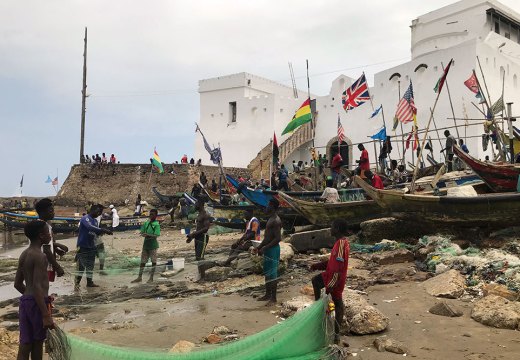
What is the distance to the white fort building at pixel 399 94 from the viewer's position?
21.1m

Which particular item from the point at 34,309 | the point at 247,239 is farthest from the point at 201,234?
the point at 34,309

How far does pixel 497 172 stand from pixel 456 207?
2.05m

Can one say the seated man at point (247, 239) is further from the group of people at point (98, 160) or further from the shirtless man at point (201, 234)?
the group of people at point (98, 160)

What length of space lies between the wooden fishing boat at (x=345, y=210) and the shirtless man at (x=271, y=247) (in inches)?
191

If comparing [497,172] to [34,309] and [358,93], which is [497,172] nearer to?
[358,93]

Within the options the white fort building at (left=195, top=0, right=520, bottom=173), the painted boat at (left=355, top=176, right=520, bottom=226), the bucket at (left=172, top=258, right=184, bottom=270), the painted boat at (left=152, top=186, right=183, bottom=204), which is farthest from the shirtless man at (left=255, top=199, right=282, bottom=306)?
the painted boat at (left=152, top=186, right=183, bottom=204)

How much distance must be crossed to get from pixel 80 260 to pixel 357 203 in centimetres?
642

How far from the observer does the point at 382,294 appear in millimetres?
6738

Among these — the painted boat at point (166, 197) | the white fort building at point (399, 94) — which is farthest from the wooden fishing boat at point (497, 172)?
the painted boat at point (166, 197)

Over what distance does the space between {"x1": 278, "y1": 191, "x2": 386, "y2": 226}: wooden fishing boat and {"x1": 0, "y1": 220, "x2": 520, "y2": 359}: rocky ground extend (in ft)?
4.53

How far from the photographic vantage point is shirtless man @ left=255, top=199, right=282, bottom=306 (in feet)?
21.4

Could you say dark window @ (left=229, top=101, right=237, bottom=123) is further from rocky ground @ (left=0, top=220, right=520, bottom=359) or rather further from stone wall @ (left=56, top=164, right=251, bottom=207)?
rocky ground @ (left=0, top=220, right=520, bottom=359)

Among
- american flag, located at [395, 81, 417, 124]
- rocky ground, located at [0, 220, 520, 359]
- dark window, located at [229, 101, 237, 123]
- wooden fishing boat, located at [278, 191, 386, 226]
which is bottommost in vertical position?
rocky ground, located at [0, 220, 520, 359]

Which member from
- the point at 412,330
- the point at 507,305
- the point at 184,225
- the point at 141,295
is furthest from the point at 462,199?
the point at 184,225
